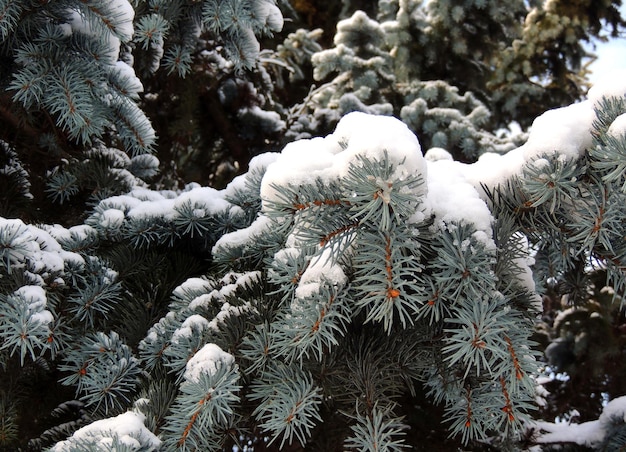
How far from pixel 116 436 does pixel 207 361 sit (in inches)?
7.6

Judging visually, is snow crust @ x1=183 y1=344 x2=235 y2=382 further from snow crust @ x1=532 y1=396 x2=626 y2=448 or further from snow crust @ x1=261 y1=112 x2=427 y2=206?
snow crust @ x1=532 y1=396 x2=626 y2=448

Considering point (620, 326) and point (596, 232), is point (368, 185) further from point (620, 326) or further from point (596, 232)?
point (620, 326)

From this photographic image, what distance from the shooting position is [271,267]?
3.92 ft

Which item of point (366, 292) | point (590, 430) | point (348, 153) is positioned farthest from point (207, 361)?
point (590, 430)

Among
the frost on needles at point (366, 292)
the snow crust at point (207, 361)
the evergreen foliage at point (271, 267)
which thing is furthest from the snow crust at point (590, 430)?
the snow crust at point (207, 361)

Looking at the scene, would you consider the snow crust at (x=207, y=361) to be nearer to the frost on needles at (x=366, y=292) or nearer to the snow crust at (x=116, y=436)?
the frost on needles at (x=366, y=292)

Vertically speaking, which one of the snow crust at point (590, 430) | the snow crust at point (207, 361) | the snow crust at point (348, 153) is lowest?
the snow crust at point (590, 430)

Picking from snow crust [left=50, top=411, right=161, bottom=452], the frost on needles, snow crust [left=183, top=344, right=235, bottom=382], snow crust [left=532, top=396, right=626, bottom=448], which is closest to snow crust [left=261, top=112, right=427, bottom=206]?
the frost on needles

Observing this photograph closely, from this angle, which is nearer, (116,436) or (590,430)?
(116,436)

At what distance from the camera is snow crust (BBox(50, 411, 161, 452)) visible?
3.19ft

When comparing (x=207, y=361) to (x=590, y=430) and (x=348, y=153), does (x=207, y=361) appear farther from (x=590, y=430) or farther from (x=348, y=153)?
(x=590, y=430)

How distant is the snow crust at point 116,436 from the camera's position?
38.3 inches

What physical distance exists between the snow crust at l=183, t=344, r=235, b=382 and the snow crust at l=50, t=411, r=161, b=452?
13 centimetres

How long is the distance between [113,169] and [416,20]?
3.19 m
